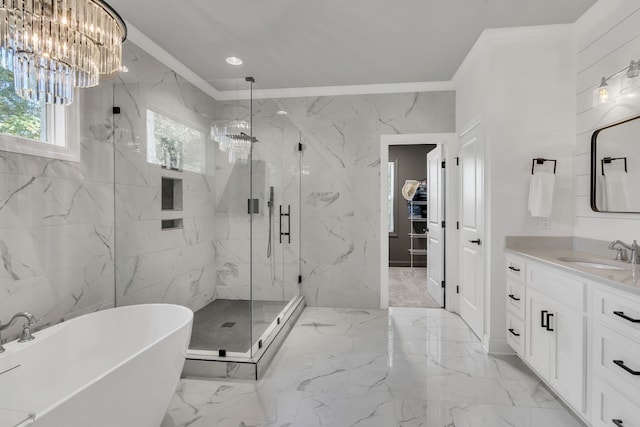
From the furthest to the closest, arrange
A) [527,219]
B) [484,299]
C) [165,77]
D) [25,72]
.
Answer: [165,77]
[484,299]
[527,219]
[25,72]

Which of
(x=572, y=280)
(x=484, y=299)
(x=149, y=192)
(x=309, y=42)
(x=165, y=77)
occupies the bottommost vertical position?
(x=484, y=299)

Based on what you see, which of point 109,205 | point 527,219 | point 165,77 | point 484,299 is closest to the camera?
point 109,205

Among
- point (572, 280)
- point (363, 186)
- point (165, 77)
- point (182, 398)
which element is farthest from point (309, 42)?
point (182, 398)

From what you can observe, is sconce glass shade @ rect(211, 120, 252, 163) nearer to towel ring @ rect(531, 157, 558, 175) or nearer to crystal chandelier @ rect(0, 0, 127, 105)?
crystal chandelier @ rect(0, 0, 127, 105)

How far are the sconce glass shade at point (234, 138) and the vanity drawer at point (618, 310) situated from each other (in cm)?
250

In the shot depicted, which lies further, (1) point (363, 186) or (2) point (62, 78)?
(1) point (363, 186)

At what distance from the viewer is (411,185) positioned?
6004 millimetres

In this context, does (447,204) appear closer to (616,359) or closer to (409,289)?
(409,289)

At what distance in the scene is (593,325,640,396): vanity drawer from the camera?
53.1 inches

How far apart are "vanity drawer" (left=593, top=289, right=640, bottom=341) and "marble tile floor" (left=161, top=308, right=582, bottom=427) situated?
0.74 meters

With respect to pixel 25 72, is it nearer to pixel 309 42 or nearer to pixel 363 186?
pixel 309 42

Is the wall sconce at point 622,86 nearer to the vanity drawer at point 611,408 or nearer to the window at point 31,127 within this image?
the vanity drawer at point 611,408

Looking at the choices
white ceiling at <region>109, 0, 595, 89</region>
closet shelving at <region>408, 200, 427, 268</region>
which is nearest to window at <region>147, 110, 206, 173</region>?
white ceiling at <region>109, 0, 595, 89</region>

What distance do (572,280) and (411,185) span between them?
4.35 meters
